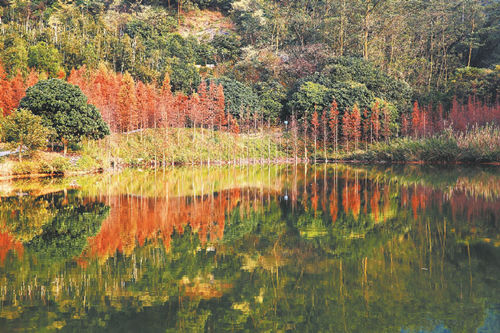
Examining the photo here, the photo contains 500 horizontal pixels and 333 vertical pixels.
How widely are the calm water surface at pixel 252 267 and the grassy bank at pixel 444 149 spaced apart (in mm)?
21964

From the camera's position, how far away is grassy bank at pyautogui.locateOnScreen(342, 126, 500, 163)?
33.0 m

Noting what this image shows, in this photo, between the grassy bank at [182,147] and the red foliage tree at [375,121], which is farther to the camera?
the red foliage tree at [375,121]

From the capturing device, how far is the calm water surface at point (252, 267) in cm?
538

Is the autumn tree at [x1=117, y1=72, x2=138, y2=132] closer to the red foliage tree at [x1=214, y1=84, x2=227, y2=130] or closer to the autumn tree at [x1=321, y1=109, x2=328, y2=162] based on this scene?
the red foliage tree at [x1=214, y1=84, x2=227, y2=130]

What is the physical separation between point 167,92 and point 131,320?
133ft

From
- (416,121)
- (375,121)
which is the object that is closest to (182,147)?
(375,121)

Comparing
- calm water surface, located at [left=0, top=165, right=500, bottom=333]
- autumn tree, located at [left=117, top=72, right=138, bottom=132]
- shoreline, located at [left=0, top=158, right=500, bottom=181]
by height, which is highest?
autumn tree, located at [left=117, top=72, right=138, bottom=132]

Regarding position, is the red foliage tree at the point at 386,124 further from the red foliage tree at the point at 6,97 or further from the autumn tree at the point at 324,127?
the red foliage tree at the point at 6,97

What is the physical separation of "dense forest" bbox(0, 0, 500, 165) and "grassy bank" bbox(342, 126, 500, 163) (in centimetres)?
238

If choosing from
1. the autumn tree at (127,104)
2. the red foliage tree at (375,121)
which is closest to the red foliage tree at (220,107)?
the autumn tree at (127,104)

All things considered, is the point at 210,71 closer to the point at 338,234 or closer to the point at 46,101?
the point at 46,101

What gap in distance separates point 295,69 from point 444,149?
1065 inches

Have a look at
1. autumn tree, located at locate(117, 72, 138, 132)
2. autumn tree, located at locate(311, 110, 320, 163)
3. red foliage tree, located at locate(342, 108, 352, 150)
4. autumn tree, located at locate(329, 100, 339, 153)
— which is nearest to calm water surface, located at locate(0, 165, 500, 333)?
autumn tree, located at locate(117, 72, 138, 132)

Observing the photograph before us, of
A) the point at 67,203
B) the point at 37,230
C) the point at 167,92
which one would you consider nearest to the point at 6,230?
the point at 37,230
